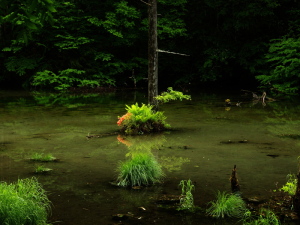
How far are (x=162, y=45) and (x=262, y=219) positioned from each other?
2675cm

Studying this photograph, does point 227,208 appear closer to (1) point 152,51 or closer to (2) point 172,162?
(2) point 172,162

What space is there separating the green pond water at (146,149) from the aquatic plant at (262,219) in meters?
0.36

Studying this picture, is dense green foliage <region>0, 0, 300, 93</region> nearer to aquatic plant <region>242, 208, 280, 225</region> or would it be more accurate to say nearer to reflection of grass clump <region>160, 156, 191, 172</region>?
reflection of grass clump <region>160, 156, 191, 172</region>

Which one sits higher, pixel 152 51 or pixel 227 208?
pixel 152 51

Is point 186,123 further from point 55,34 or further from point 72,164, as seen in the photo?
point 55,34

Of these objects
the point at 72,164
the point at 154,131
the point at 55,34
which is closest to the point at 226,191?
the point at 72,164

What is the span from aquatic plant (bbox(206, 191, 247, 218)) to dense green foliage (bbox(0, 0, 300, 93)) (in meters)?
19.7

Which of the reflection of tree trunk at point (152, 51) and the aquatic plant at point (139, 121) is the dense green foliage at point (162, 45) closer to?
the reflection of tree trunk at point (152, 51)

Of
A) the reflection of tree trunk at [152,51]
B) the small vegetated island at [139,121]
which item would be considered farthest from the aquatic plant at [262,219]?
the reflection of tree trunk at [152,51]

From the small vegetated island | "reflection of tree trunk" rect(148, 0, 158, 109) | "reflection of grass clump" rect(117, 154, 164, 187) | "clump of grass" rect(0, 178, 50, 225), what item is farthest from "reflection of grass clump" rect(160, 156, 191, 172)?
"reflection of tree trunk" rect(148, 0, 158, 109)

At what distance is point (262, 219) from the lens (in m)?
4.90

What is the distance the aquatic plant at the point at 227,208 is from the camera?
5406 millimetres

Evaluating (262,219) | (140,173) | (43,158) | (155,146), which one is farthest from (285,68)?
(262,219)

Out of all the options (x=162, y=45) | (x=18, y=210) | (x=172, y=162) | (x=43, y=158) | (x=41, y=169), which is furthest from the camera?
(x=162, y=45)
